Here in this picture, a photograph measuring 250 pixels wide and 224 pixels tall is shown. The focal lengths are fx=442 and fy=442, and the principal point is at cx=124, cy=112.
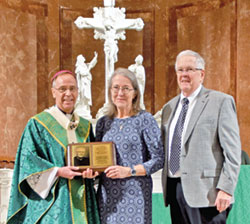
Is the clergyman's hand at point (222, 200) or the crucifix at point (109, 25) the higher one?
the crucifix at point (109, 25)

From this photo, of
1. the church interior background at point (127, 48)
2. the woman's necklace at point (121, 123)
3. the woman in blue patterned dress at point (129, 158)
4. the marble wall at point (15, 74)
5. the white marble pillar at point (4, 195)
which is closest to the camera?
the woman in blue patterned dress at point (129, 158)

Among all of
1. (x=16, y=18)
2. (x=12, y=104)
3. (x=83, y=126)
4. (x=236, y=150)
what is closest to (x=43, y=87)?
(x=12, y=104)

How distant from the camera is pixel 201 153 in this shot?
2.79 metres

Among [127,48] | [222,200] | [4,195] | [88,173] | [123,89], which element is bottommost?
[4,195]

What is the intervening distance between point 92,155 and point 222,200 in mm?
845

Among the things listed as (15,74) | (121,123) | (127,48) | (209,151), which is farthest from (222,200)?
(127,48)

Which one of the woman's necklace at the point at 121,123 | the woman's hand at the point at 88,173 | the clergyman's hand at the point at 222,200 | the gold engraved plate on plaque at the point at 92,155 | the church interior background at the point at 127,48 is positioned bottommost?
the clergyman's hand at the point at 222,200

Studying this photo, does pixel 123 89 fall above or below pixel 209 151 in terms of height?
above

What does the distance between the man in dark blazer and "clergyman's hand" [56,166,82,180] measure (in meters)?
0.64

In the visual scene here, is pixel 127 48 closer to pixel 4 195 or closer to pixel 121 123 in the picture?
pixel 4 195

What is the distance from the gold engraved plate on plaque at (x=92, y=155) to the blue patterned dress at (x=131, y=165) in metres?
0.13

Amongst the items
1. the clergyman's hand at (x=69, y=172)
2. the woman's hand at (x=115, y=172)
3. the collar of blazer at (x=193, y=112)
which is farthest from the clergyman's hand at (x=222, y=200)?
the clergyman's hand at (x=69, y=172)

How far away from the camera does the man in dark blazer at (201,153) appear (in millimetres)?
2719

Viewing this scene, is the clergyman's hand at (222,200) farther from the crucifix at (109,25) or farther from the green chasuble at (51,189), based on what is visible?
the crucifix at (109,25)
